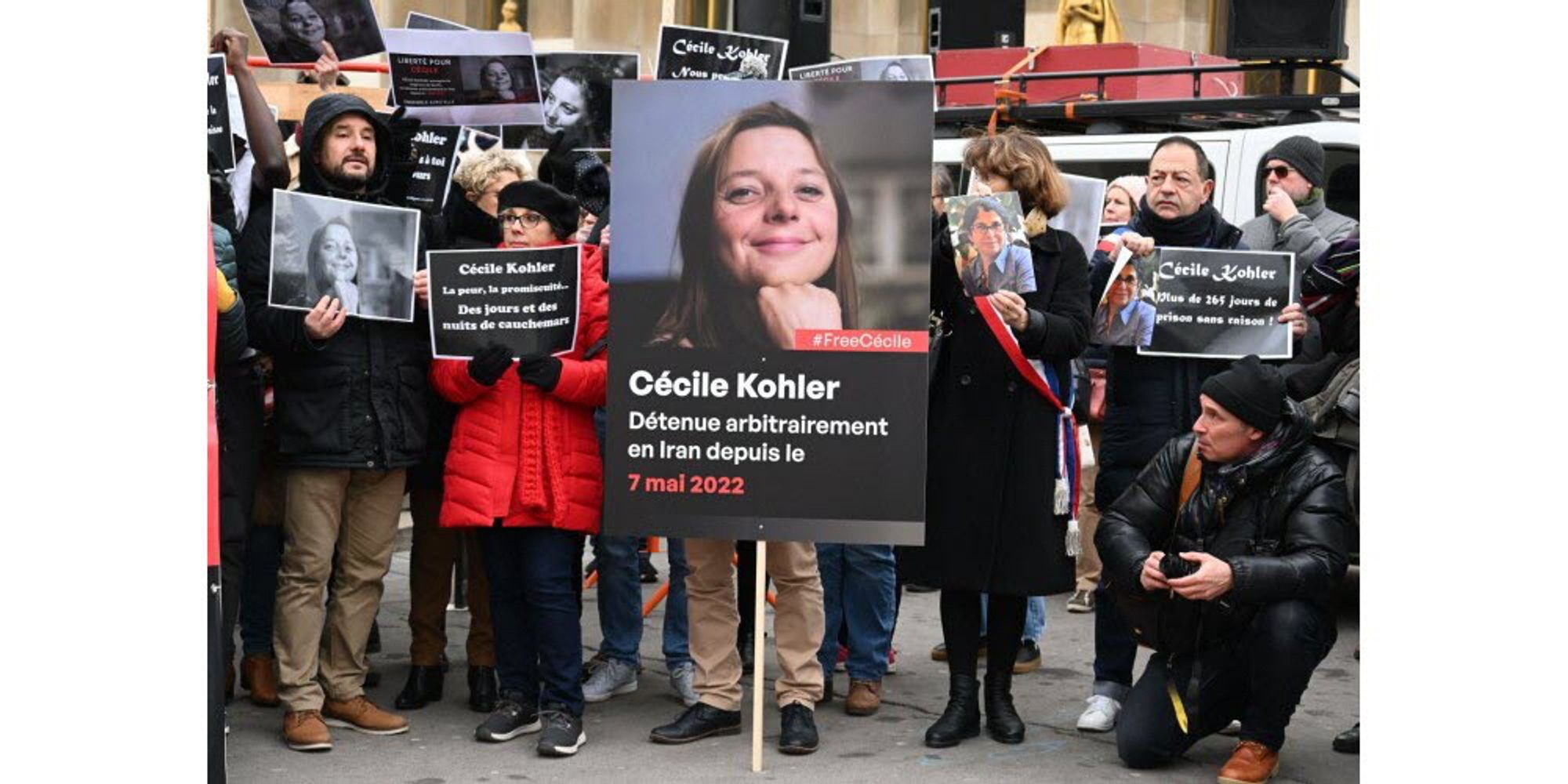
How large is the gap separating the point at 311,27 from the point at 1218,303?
3487 mm

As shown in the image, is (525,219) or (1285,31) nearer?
(525,219)

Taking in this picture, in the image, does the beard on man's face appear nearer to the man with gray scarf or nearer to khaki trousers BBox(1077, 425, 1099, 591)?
the man with gray scarf

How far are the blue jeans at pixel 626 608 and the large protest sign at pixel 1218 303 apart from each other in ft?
5.85

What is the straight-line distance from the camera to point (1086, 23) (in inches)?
829

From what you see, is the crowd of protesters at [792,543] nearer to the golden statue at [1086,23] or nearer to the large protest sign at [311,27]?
the large protest sign at [311,27]

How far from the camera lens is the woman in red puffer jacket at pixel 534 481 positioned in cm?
693

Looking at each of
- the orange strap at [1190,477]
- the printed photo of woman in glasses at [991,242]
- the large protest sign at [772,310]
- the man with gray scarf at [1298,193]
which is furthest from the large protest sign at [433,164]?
the man with gray scarf at [1298,193]

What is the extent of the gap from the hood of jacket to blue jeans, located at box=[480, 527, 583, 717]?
44.2 inches

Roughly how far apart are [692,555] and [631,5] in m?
22.3

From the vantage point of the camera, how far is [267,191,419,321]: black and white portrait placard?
6.75 meters

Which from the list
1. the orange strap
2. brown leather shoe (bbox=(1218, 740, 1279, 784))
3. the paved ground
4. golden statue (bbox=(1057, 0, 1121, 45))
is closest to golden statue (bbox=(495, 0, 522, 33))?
golden statue (bbox=(1057, 0, 1121, 45))

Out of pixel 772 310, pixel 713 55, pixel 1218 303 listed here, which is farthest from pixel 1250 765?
pixel 713 55

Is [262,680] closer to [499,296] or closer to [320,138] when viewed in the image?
[499,296]

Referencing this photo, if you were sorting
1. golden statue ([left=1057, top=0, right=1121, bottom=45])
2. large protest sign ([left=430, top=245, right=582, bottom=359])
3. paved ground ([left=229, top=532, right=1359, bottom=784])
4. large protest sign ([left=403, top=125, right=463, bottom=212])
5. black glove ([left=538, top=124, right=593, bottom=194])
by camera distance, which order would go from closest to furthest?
paved ground ([left=229, top=532, right=1359, bottom=784])
large protest sign ([left=430, top=245, right=582, bottom=359])
large protest sign ([left=403, top=125, right=463, bottom=212])
black glove ([left=538, top=124, right=593, bottom=194])
golden statue ([left=1057, top=0, right=1121, bottom=45])
